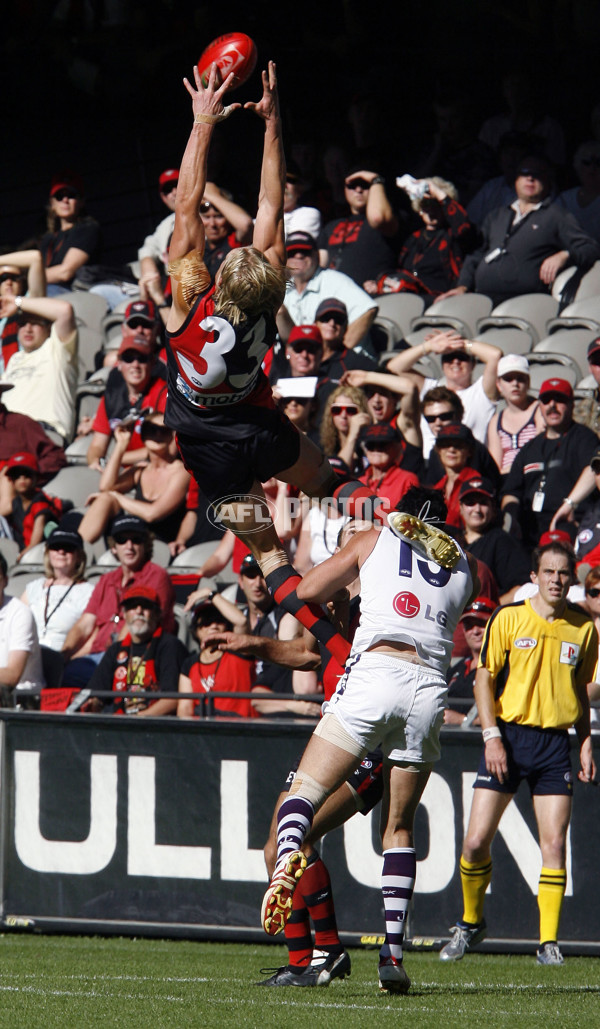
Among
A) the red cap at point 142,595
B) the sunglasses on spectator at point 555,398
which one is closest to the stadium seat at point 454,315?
the sunglasses on spectator at point 555,398

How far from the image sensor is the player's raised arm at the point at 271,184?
5.89 m

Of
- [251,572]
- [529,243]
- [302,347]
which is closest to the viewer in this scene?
[251,572]

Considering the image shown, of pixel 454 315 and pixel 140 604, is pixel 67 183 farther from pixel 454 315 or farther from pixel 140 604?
pixel 140 604

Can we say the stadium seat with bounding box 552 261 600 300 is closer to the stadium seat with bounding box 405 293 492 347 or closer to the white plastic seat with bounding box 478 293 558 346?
the white plastic seat with bounding box 478 293 558 346

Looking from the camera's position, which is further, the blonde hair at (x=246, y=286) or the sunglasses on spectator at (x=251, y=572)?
the sunglasses on spectator at (x=251, y=572)

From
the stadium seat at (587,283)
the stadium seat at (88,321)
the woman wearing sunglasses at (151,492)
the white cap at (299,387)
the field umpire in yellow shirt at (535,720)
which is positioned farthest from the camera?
the stadium seat at (88,321)

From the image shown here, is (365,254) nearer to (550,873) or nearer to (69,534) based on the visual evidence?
(69,534)

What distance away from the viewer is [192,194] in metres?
5.69

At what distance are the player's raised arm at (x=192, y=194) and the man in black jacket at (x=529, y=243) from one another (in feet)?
19.7

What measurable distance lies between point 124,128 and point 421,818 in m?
12.7

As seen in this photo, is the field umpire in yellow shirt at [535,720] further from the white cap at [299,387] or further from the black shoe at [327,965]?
the white cap at [299,387]

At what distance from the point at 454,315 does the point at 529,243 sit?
2.77 ft

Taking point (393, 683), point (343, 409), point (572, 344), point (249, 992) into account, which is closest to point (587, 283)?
point (572, 344)

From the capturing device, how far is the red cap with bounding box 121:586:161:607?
8.81m
